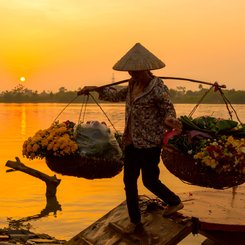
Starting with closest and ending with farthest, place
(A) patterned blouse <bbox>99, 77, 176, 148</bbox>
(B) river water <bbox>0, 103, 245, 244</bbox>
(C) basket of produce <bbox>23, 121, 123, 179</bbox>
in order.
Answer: (A) patterned blouse <bbox>99, 77, 176, 148</bbox> < (C) basket of produce <bbox>23, 121, 123, 179</bbox> < (B) river water <bbox>0, 103, 245, 244</bbox>

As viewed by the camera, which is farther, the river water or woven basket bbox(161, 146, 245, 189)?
the river water

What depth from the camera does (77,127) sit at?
26.3 feet

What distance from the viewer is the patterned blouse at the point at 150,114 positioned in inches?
274

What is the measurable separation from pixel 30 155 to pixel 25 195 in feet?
54.5

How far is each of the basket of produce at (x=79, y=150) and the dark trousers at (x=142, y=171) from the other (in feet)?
1.96

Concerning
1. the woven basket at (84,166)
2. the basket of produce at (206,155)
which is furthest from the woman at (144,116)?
the woven basket at (84,166)

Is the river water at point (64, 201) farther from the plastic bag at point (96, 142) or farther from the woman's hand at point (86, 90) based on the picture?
the woman's hand at point (86, 90)

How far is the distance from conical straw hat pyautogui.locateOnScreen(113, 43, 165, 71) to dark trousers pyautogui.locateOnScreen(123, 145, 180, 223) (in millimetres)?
909

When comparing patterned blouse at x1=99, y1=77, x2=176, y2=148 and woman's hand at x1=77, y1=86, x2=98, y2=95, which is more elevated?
woman's hand at x1=77, y1=86, x2=98, y2=95

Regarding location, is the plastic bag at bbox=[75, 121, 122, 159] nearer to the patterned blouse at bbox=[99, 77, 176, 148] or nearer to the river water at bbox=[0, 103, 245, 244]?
the patterned blouse at bbox=[99, 77, 176, 148]

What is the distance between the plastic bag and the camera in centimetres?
778

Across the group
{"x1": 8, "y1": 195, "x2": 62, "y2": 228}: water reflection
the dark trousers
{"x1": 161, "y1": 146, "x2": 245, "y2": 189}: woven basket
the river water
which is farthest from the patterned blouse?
{"x1": 8, "y1": 195, "x2": 62, "y2": 228}: water reflection

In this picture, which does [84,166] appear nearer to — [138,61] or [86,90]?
[86,90]

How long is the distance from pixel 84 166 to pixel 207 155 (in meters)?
1.67
